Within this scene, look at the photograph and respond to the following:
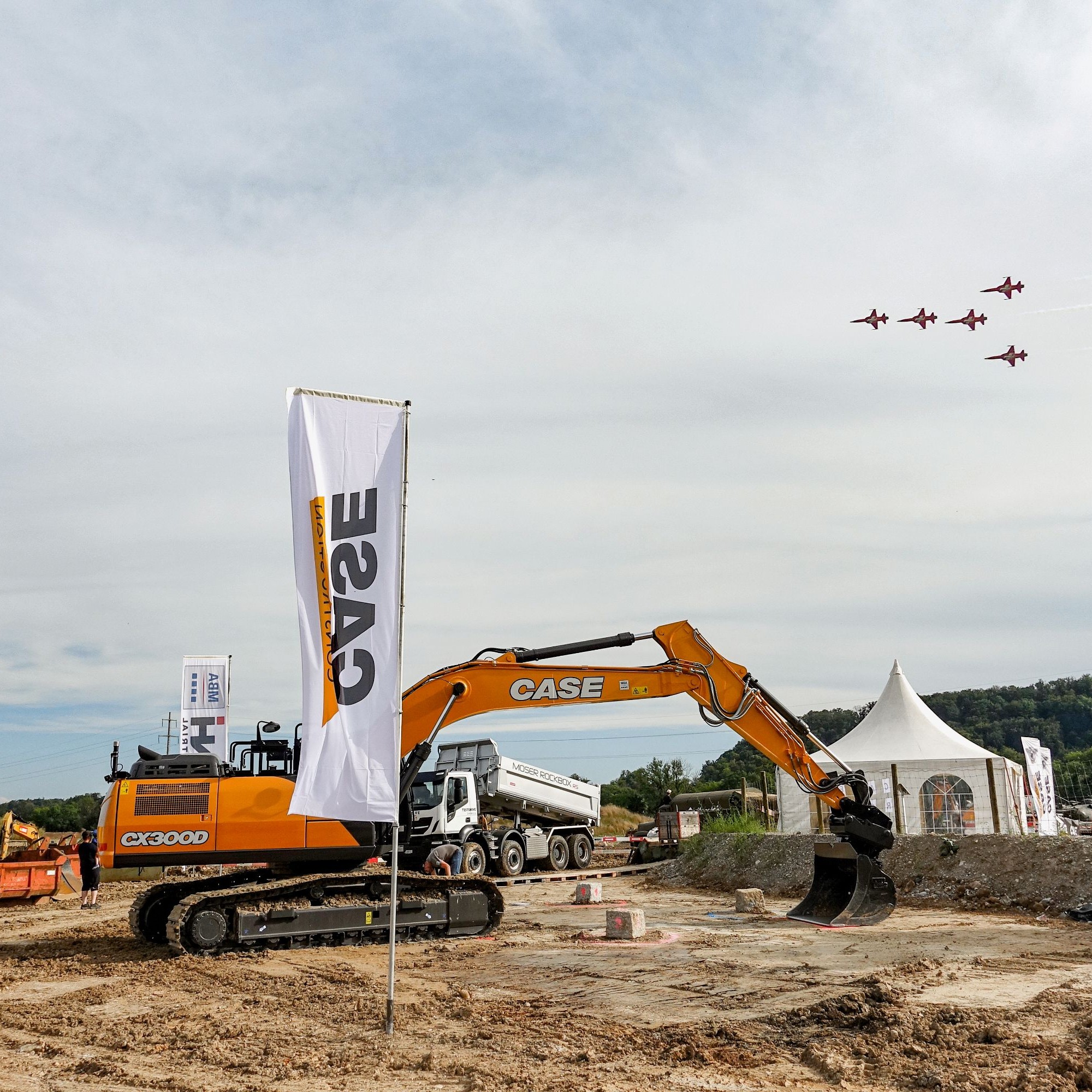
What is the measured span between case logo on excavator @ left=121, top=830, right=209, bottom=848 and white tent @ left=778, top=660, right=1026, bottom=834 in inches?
540

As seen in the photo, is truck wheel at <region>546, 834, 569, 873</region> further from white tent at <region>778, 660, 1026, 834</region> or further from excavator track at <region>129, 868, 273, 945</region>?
excavator track at <region>129, 868, 273, 945</region>

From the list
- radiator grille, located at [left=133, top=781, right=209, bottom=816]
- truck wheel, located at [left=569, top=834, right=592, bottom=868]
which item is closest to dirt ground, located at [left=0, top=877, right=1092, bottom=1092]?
radiator grille, located at [left=133, top=781, right=209, bottom=816]

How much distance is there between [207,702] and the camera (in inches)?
948

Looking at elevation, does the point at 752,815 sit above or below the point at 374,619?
below

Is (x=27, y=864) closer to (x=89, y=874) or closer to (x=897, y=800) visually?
(x=89, y=874)

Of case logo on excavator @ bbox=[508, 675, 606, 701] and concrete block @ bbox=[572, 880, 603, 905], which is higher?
case logo on excavator @ bbox=[508, 675, 606, 701]

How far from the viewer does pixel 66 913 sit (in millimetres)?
17078

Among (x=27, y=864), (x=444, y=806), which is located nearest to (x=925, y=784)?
(x=444, y=806)

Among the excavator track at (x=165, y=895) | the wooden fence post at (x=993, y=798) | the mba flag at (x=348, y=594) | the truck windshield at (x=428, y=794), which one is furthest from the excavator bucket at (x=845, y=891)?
the wooden fence post at (x=993, y=798)

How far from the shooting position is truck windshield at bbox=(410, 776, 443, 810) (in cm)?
2027

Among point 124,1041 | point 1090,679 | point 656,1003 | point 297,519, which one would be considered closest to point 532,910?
point 656,1003

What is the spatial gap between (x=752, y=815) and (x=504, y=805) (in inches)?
230

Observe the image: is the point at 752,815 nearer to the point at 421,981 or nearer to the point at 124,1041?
the point at 421,981

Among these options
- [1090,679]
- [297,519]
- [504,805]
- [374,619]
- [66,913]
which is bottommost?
[66,913]
